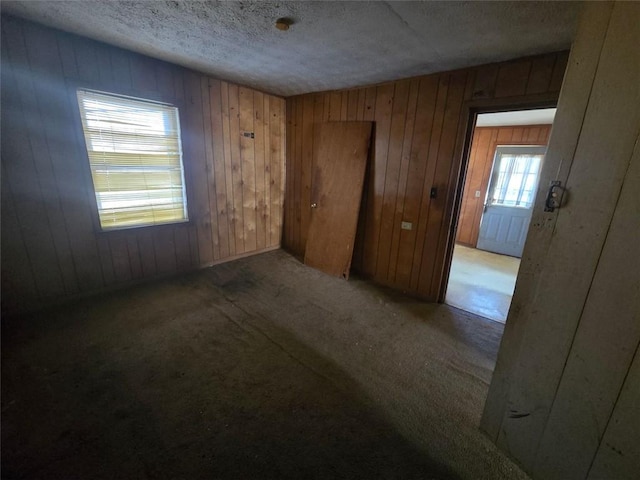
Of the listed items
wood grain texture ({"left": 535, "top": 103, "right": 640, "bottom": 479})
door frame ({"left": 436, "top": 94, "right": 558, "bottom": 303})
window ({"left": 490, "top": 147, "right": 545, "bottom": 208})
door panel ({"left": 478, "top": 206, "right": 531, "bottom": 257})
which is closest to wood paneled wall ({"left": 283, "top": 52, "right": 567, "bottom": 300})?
door frame ({"left": 436, "top": 94, "right": 558, "bottom": 303})

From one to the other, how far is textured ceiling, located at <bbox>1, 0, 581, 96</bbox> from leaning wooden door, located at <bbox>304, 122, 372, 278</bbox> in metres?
0.78

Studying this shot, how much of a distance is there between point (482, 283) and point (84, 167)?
15.3 ft

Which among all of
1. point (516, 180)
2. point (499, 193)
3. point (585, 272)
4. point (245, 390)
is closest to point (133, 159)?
point (245, 390)

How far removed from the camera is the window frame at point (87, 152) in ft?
7.69

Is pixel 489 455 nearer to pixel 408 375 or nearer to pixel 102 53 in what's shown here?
pixel 408 375

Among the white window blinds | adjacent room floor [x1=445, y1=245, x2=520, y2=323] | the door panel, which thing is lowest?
adjacent room floor [x1=445, y1=245, x2=520, y2=323]

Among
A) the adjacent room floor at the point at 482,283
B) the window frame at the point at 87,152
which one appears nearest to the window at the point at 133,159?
the window frame at the point at 87,152

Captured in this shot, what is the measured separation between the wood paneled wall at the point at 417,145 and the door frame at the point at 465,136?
0.01 meters

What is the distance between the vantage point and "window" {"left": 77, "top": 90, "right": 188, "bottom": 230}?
2.51 metres

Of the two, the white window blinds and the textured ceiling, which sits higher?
the textured ceiling

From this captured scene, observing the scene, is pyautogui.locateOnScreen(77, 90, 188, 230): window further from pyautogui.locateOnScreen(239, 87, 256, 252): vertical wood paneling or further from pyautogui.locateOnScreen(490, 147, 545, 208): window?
pyautogui.locateOnScreen(490, 147, 545, 208): window

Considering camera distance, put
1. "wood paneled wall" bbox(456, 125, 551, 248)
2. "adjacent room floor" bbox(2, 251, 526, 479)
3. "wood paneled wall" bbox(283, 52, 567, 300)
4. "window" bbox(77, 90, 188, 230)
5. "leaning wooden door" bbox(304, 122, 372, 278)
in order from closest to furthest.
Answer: "adjacent room floor" bbox(2, 251, 526, 479), "wood paneled wall" bbox(283, 52, 567, 300), "window" bbox(77, 90, 188, 230), "leaning wooden door" bbox(304, 122, 372, 278), "wood paneled wall" bbox(456, 125, 551, 248)

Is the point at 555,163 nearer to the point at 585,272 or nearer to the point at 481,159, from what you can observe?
the point at 585,272

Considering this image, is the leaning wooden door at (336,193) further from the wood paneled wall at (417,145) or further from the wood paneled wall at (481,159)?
the wood paneled wall at (481,159)
